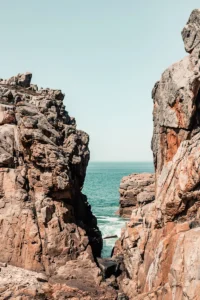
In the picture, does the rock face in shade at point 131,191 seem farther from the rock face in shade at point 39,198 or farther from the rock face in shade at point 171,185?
the rock face in shade at point 171,185

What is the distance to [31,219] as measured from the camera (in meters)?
39.0

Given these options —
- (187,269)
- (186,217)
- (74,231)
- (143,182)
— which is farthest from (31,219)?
(143,182)

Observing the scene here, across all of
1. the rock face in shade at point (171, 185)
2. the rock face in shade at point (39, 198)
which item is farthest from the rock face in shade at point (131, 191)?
the rock face in shade at point (171, 185)

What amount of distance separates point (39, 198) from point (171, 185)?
16723 mm

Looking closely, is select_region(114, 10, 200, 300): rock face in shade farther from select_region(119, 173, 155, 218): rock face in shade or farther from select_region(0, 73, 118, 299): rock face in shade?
select_region(119, 173, 155, 218): rock face in shade

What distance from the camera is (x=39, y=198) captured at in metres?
41.0

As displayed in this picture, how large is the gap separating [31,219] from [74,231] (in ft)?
18.2

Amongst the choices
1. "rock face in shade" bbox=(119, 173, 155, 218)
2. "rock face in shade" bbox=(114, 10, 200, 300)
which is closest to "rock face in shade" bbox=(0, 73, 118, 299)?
"rock face in shade" bbox=(114, 10, 200, 300)

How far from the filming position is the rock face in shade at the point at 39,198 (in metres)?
37.9

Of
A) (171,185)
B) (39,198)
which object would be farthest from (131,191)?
(171,185)

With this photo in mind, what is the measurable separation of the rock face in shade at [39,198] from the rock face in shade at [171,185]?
18.7 ft

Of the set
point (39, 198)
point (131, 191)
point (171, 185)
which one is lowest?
point (131, 191)

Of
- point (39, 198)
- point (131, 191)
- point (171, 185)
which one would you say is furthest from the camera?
point (131, 191)

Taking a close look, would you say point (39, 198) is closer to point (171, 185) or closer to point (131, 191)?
point (171, 185)
